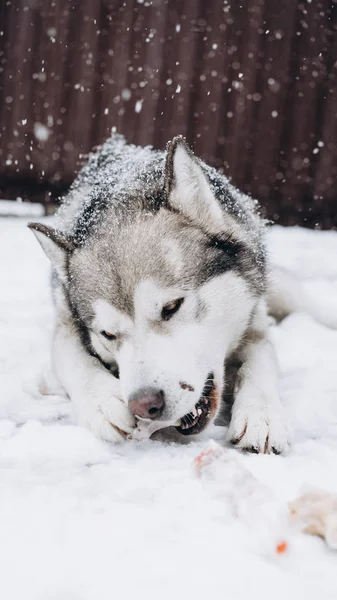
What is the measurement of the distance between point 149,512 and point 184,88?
5.29 metres

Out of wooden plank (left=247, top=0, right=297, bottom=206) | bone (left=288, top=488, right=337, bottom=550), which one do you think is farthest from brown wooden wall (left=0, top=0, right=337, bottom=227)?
bone (left=288, top=488, right=337, bottom=550)

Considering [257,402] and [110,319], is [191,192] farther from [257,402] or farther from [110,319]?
[257,402]

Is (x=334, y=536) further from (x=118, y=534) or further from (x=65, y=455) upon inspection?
(x=65, y=455)

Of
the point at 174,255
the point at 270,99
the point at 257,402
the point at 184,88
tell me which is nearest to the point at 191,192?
the point at 174,255

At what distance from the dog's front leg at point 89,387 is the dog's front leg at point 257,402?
432 millimetres

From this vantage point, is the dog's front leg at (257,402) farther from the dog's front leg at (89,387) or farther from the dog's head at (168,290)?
the dog's front leg at (89,387)

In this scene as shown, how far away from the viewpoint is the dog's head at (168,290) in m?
1.97

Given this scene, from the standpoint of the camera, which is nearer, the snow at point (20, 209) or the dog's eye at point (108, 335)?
the dog's eye at point (108, 335)

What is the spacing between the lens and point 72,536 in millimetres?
1407

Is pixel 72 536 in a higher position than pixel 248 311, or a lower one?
lower

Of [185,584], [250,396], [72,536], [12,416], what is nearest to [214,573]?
[185,584]

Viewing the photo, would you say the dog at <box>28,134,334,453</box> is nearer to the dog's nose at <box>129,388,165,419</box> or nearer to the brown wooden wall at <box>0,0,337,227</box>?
the dog's nose at <box>129,388,165,419</box>

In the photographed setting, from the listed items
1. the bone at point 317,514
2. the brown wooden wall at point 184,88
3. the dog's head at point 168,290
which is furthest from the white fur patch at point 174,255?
the brown wooden wall at point 184,88

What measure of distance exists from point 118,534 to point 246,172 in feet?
16.9
